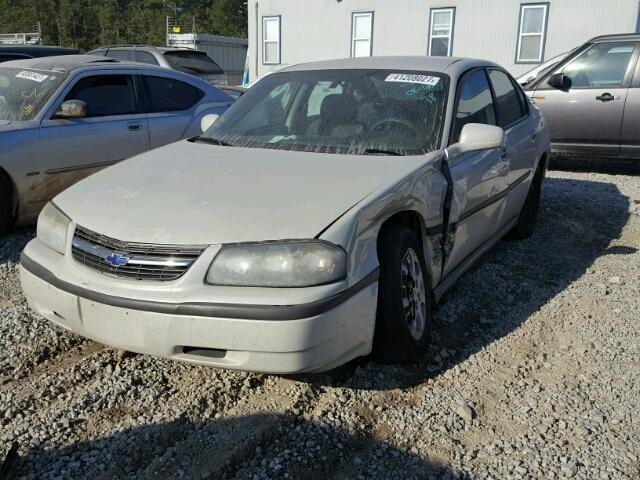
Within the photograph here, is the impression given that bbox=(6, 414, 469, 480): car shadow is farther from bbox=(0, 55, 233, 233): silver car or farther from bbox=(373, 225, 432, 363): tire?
bbox=(0, 55, 233, 233): silver car

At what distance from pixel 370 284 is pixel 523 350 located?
48.8 inches

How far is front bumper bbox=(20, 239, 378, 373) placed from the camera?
247cm

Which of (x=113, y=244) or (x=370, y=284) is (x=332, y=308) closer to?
(x=370, y=284)

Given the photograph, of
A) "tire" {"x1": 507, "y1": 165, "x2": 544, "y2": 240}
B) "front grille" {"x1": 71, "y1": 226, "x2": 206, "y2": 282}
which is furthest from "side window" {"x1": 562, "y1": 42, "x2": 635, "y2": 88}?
"front grille" {"x1": 71, "y1": 226, "x2": 206, "y2": 282}

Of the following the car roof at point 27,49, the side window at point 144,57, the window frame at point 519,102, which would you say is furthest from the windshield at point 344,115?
the side window at point 144,57

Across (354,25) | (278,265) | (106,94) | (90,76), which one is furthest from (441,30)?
(278,265)

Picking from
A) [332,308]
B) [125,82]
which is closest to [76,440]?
[332,308]

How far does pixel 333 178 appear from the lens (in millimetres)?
3039

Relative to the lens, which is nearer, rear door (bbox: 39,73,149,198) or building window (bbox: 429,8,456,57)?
rear door (bbox: 39,73,149,198)

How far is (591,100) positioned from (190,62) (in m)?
7.34

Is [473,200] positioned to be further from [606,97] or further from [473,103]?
[606,97]

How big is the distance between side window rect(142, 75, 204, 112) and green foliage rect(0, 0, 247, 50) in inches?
1600

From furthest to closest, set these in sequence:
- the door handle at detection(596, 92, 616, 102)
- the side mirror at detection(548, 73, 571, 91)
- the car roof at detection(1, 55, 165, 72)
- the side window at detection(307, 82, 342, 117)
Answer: the side mirror at detection(548, 73, 571, 91)
the door handle at detection(596, 92, 616, 102)
the car roof at detection(1, 55, 165, 72)
the side window at detection(307, 82, 342, 117)

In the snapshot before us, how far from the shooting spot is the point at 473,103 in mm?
4113
